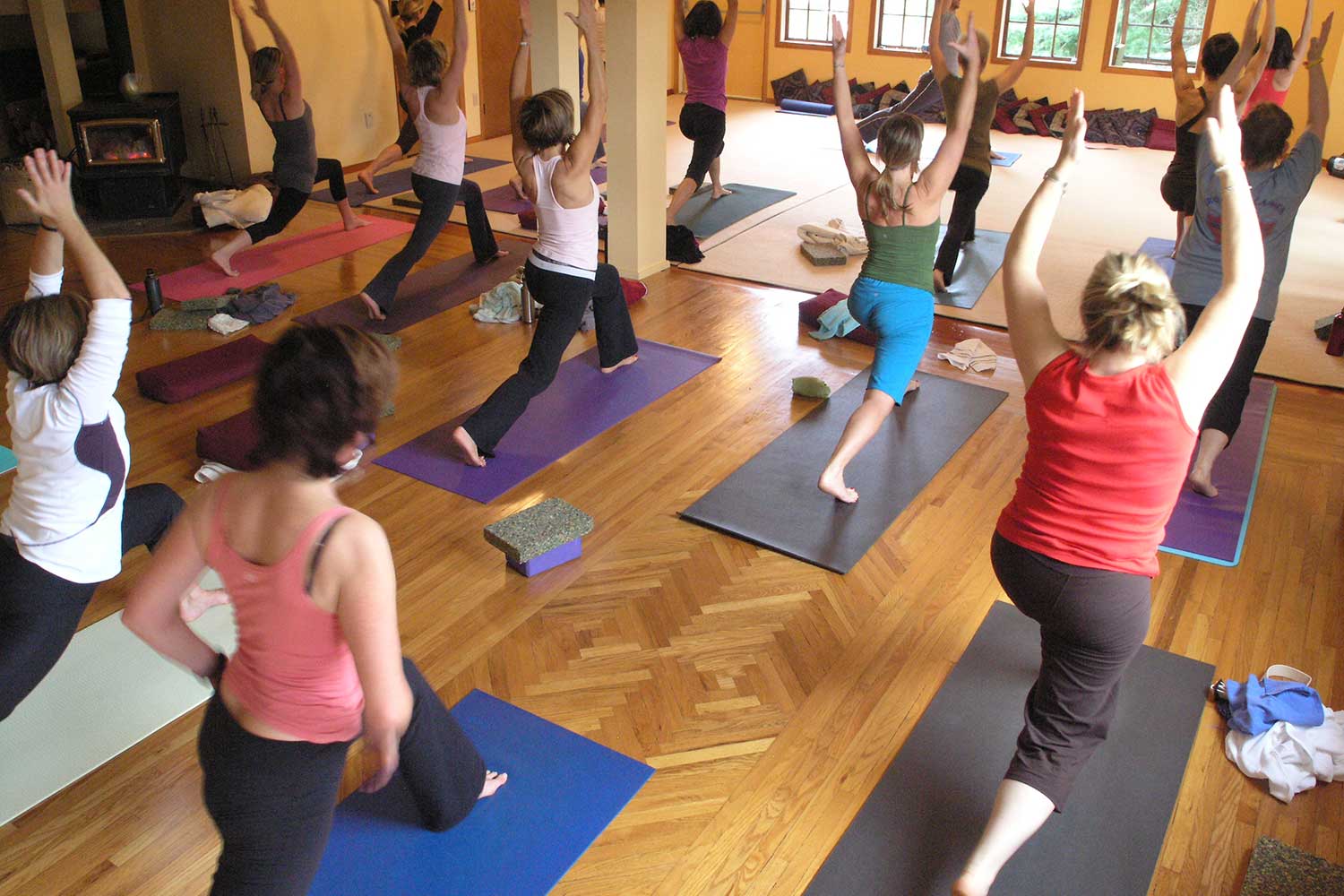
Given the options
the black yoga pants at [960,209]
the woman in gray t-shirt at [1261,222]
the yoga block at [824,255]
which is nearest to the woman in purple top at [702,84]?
the yoga block at [824,255]

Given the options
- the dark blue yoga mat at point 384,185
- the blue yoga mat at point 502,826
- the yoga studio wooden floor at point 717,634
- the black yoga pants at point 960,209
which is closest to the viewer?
the blue yoga mat at point 502,826

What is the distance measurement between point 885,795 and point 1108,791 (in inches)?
20.4

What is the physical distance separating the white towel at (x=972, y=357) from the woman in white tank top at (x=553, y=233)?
1.78 metres

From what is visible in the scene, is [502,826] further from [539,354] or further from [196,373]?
[196,373]

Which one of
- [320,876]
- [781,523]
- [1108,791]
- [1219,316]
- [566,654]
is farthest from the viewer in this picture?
[781,523]

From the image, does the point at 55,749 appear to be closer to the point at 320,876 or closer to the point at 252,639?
the point at 320,876

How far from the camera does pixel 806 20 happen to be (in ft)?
38.6

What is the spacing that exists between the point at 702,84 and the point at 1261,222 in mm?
4097

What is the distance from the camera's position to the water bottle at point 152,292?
533 cm

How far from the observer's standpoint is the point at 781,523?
11.8 feet

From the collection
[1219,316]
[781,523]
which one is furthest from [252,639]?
[781,523]

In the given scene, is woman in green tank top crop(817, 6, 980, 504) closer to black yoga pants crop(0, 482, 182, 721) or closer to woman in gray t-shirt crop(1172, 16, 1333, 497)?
woman in gray t-shirt crop(1172, 16, 1333, 497)

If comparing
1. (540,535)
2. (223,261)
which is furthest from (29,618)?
(223,261)

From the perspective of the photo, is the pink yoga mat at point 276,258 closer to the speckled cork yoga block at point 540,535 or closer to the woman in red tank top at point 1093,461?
the speckled cork yoga block at point 540,535
